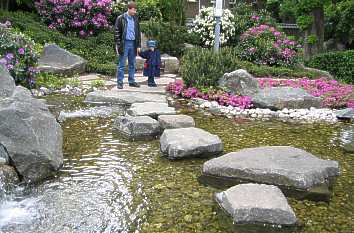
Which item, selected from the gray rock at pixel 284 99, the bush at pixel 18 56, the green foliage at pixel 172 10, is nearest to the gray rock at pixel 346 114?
the gray rock at pixel 284 99

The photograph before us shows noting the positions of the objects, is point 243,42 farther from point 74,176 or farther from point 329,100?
point 74,176

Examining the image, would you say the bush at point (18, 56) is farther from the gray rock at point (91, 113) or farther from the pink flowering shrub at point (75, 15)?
the pink flowering shrub at point (75, 15)

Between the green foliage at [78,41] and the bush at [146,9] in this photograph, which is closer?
the green foliage at [78,41]

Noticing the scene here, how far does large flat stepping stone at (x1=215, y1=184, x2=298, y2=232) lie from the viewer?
4.69 metres

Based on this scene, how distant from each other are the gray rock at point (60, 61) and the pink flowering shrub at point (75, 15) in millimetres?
3271

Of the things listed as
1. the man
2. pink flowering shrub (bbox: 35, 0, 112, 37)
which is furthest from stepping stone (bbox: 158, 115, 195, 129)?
pink flowering shrub (bbox: 35, 0, 112, 37)

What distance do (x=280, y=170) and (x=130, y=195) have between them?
1.72 m

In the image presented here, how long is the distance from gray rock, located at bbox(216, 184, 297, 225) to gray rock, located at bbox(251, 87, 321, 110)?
16.5ft

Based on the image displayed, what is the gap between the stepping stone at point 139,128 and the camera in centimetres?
753

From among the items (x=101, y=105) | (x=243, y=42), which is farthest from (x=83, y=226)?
(x=243, y=42)

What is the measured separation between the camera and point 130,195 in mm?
5414

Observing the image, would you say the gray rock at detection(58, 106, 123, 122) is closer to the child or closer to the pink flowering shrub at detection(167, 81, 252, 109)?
the pink flowering shrub at detection(167, 81, 252, 109)

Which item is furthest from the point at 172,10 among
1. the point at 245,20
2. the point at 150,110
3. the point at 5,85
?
the point at 5,85

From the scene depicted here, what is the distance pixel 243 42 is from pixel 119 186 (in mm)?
11323
